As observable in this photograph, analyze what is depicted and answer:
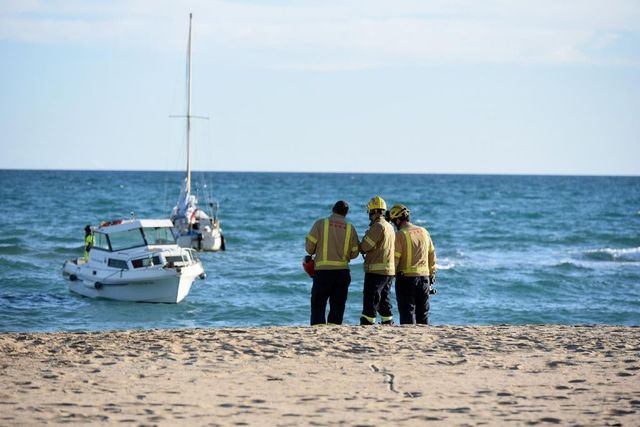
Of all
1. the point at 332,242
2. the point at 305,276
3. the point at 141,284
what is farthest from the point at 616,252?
the point at 332,242

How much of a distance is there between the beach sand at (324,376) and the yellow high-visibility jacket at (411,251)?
0.76 meters

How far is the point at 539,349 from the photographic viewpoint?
11.2 meters

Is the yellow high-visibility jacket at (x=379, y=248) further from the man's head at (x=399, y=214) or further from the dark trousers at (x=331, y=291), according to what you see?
the dark trousers at (x=331, y=291)

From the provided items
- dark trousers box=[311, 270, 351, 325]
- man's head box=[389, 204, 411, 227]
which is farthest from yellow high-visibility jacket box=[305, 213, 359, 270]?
man's head box=[389, 204, 411, 227]

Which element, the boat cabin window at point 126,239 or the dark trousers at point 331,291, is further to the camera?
the boat cabin window at point 126,239

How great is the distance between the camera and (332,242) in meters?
12.5

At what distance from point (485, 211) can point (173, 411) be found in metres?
68.0

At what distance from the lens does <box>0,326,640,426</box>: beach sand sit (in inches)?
323

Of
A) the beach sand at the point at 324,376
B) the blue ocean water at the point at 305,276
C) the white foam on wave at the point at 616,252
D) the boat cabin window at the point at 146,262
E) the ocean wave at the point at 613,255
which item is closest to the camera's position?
the beach sand at the point at 324,376

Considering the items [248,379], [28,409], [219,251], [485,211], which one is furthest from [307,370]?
[485,211]

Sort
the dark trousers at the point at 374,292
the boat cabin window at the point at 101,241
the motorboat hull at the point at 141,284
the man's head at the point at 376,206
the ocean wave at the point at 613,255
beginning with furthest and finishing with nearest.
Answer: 1. the ocean wave at the point at 613,255
2. the boat cabin window at the point at 101,241
3. the motorboat hull at the point at 141,284
4. the dark trousers at the point at 374,292
5. the man's head at the point at 376,206

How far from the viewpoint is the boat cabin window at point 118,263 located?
84.6 ft

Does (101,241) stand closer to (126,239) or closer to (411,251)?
(126,239)

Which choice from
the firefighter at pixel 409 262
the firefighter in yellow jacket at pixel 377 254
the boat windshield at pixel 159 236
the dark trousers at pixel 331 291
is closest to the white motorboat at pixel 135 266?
the boat windshield at pixel 159 236
